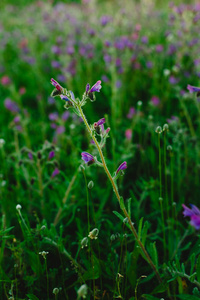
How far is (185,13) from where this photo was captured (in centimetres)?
350

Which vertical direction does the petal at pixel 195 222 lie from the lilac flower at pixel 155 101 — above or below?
below

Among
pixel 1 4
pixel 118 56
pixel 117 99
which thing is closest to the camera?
pixel 117 99

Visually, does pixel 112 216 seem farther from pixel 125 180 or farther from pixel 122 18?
pixel 122 18

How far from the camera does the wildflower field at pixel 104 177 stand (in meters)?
1.50

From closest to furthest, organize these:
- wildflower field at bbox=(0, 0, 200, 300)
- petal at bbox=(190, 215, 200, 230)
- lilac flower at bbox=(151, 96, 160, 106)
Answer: petal at bbox=(190, 215, 200, 230), wildflower field at bbox=(0, 0, 200, 300), lilac flower at bbox=(151, 96, 160, 106)

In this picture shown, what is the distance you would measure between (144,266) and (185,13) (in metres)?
2.97

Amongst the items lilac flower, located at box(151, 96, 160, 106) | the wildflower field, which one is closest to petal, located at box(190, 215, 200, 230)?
the wildflower field

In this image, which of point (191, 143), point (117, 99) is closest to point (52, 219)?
point (191, 143)

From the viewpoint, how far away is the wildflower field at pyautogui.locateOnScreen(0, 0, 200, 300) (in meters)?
1.50

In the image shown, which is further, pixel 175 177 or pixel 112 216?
pixel 175 177

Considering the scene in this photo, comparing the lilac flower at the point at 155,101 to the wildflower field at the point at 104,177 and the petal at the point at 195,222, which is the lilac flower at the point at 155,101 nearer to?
the wildflower field at the point at 104,177

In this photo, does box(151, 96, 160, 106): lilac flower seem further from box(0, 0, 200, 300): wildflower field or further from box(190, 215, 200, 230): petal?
box(190, 215, 200, 230): petal

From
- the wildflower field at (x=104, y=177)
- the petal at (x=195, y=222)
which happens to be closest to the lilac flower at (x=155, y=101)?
the wildflower field at (x=104, y=177)

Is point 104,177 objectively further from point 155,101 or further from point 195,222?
point 195,222
